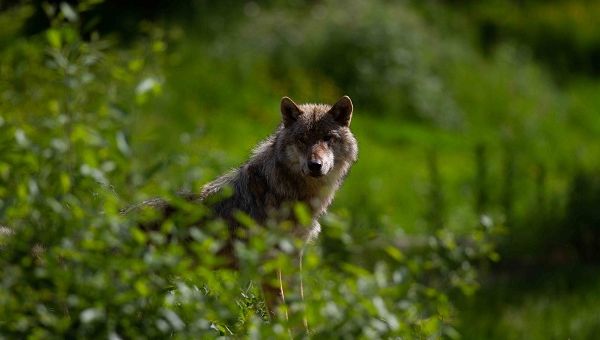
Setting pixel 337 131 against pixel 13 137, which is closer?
pixel 13 137

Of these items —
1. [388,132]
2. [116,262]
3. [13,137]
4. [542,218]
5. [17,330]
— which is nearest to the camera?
[116,262]

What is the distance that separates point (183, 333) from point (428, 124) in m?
13.3

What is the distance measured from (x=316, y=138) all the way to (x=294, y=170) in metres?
0.27

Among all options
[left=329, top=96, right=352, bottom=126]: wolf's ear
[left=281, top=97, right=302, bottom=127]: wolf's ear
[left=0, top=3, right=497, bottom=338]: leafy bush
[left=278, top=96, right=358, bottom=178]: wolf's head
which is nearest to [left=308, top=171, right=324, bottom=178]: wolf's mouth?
[left=278, top=96, right=358, bottom=178]: wolf's head

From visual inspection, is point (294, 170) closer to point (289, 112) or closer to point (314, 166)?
point (314, 166)

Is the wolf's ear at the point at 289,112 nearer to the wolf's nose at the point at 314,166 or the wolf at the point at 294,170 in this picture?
the wolf at the point at 294,170

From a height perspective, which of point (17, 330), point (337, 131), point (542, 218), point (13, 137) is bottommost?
point (542, 218)

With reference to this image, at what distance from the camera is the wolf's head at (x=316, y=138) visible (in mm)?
6250

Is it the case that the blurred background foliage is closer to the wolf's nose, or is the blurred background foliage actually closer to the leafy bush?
the leafy bush

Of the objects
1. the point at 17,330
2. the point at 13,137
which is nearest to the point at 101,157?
the point at 13,137

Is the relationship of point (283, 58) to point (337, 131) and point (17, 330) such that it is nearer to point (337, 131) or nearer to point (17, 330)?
point (337, 131)

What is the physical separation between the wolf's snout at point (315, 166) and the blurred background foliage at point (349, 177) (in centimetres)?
72

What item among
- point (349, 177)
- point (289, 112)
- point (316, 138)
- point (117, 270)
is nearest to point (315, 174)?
point (316, 138)

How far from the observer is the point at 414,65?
17125 millimetres
